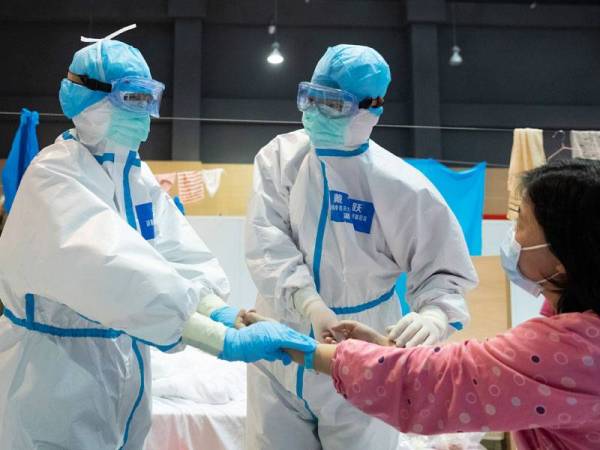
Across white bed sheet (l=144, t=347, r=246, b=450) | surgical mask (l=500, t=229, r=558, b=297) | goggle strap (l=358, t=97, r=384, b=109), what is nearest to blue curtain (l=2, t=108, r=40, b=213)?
white bed sheet (l=144, t=347, r=246, b=450)

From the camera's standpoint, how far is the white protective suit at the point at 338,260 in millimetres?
1542

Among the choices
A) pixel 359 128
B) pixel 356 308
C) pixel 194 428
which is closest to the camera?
pixel 356 308

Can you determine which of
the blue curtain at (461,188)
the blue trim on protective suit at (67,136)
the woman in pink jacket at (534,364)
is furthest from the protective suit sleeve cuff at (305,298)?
the blue curtain at (461,188)

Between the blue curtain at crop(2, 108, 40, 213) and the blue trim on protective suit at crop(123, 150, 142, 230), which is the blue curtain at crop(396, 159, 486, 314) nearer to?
the blue curtain at crop(2, 108, 40, 213)

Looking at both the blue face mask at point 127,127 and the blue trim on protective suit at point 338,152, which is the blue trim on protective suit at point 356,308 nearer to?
the blue trim on protective suit at point 338,152

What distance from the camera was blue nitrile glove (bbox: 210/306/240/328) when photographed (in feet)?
4.67

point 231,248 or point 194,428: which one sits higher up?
point 231,248

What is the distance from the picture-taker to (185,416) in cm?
251

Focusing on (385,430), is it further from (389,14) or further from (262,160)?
Result: (389,14)

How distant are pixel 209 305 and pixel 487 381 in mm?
783

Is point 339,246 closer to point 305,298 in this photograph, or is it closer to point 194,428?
point 305,298

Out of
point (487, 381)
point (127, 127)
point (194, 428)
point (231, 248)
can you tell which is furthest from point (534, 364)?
point (231, 248)

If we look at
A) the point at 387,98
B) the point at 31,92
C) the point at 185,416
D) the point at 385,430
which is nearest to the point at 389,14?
the point at 387,98

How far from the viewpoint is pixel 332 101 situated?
1.66 metres
